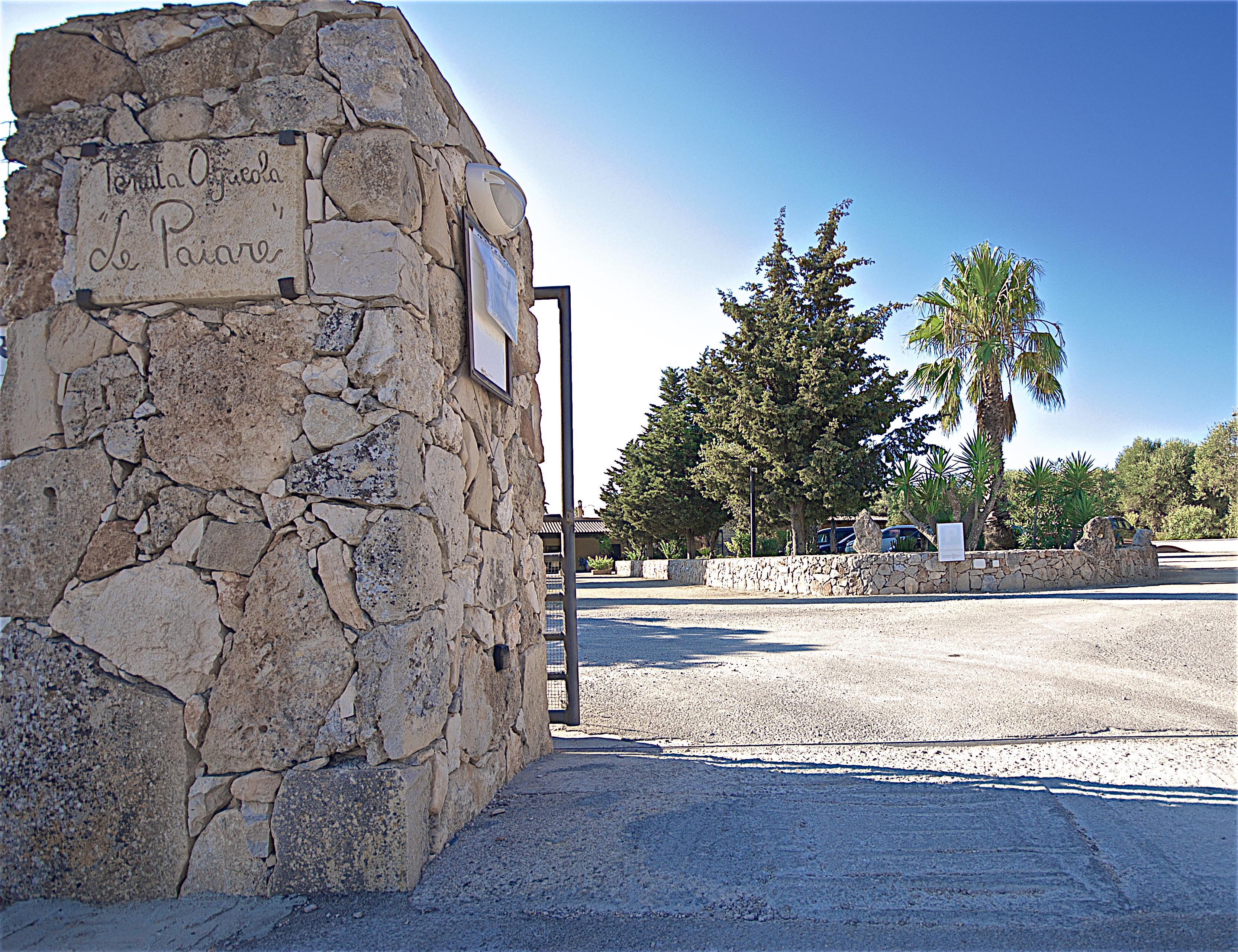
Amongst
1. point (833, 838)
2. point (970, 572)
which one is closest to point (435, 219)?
point (833, 838)

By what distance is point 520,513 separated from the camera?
427 cm

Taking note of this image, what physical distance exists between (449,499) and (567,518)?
5.39ft

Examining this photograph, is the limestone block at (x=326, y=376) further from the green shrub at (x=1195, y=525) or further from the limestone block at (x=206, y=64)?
the green shrub at (x=1195, y=525)

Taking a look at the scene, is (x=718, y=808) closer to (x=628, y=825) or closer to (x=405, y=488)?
(x=628, y=825)

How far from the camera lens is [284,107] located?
2900 mm

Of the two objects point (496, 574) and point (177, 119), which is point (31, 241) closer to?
point (177, 119)

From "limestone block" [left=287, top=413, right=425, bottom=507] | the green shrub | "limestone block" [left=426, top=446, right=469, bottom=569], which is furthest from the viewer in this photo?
the green shrub

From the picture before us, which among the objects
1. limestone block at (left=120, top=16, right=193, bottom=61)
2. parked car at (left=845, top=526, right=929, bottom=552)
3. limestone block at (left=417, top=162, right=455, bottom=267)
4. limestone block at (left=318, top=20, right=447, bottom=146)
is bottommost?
parked car at (left=845, top=526, right=929, bottom=552)

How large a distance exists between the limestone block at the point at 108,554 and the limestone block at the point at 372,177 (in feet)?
4.56

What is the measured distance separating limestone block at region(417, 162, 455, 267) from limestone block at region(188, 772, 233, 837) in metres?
2.04

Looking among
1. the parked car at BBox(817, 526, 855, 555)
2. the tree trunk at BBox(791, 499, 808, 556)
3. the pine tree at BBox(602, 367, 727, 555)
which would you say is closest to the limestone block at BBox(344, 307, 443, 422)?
the tree trunk at BBox(791, 499, 808, 556)

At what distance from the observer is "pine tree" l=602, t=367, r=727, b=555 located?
30156 mm

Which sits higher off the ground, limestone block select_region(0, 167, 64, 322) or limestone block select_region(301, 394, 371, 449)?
limestone block select_region(0, 167, 64, 322)

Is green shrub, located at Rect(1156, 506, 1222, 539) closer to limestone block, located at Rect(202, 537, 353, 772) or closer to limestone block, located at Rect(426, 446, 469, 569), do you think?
limestone block, located at Rect(426, 446, 469, 569)
